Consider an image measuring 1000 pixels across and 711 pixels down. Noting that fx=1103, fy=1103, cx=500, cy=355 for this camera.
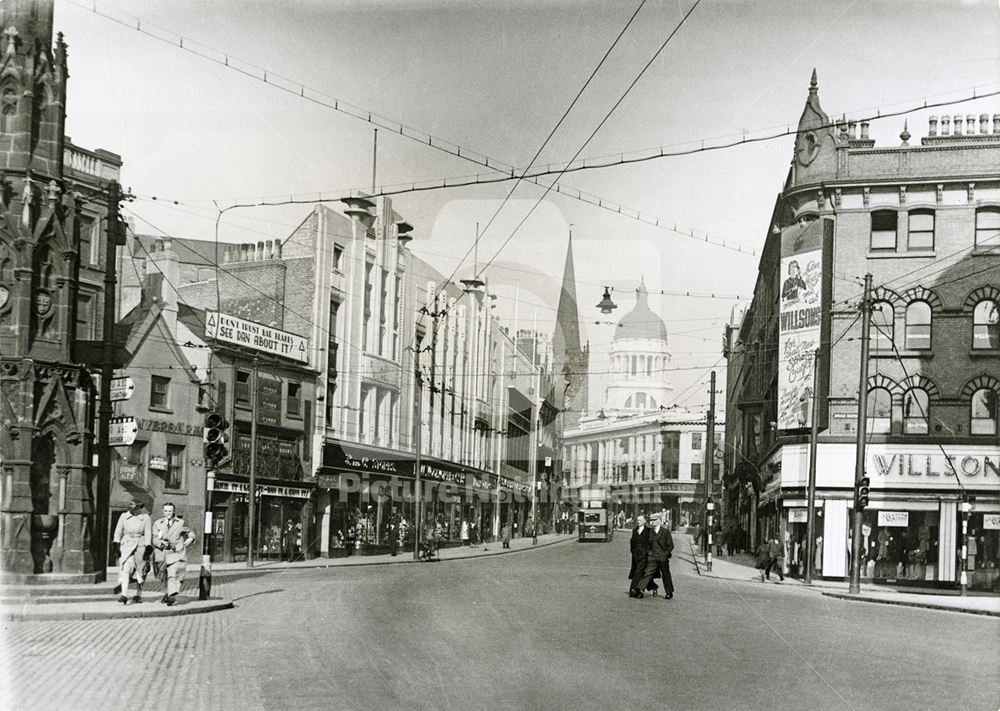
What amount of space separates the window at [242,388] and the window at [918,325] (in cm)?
2381

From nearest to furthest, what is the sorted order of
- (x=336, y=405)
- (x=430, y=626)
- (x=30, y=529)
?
(x=430, y=626) < (x=30, y=529) < (x=336, y=405)

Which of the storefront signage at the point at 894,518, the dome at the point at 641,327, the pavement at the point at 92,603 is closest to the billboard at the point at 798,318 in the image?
the storefront signage at the point at 894,518

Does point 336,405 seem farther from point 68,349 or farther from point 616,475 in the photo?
point 616,475

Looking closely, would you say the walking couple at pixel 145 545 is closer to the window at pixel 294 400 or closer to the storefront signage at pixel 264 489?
the storefront signage at pixel 264 489

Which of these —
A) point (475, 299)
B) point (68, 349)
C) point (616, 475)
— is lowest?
point (616, 475)

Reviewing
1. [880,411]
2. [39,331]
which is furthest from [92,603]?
[880,411]

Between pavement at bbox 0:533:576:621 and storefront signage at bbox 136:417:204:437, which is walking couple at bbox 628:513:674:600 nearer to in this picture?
pavement at bbox 0:533:576:621

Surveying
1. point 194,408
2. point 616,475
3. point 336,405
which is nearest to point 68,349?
point 194,408

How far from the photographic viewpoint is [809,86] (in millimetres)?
40906

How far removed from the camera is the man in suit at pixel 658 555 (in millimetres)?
23203

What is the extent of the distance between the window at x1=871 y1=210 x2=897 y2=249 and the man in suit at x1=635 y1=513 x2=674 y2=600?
784 inches

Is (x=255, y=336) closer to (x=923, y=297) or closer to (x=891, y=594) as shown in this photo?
(x=891, y=594)

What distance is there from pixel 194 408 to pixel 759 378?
30.6 metres

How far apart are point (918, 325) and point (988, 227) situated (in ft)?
13.3
